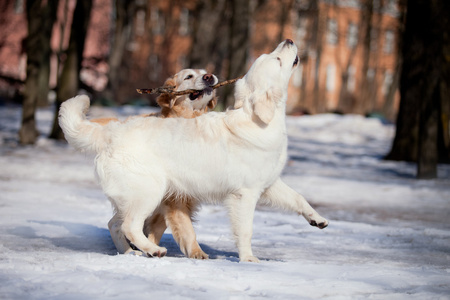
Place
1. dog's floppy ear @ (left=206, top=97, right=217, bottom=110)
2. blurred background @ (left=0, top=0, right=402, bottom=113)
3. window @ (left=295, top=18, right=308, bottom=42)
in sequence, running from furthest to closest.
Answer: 1. window @ (left=295, top=18, right=308, bottom=42)
2. blurred background @ (left=0, top=0, right=402, bottom=113)
3. dog's floppy ear @ (left=206, top=97, right=217, bottom=110)

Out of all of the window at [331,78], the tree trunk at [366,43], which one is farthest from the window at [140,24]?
the window at [331,78]

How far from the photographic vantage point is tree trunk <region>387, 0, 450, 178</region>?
11.0 metres

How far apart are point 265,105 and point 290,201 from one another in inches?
33.9

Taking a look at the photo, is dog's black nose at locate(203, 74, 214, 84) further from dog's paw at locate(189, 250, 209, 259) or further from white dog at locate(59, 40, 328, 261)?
dog's paw at locate(189, 250, 209, 259)

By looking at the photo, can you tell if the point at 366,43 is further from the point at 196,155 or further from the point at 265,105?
the point at 196,155

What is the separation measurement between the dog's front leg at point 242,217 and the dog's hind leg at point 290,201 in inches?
13.7

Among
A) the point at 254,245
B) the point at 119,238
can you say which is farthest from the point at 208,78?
the point at 119,238

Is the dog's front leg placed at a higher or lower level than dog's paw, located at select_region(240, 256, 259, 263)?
higher

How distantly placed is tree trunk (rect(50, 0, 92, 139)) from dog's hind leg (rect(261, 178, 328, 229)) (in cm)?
1129

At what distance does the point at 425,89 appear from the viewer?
11055 mm

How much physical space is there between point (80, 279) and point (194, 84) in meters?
3.45

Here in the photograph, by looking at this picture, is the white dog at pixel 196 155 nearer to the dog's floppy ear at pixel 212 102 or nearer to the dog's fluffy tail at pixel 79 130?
the dog's fluffy tail at pixel 79 130

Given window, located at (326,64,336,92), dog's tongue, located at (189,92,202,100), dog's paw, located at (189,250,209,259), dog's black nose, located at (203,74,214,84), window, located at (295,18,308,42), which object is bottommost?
window, located at (326,64,336,92)

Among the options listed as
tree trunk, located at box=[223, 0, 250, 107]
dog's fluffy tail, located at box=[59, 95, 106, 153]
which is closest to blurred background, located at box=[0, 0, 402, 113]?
tree trunk, located at box=[223, 0, 250, 107]
